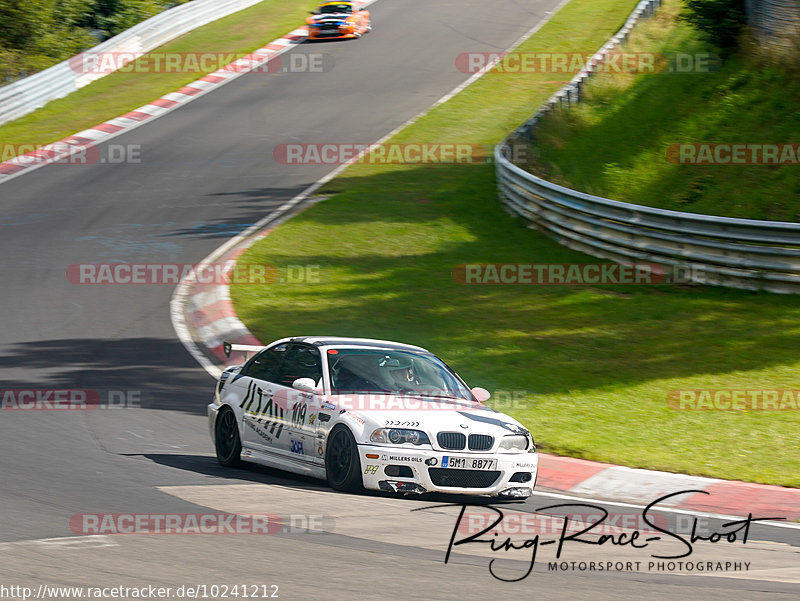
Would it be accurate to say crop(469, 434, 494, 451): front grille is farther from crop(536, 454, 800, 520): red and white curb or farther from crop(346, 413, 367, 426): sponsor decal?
crop(536, 454, 800, 520): red and white curb

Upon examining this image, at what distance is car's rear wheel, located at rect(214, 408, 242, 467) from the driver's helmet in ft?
5.00

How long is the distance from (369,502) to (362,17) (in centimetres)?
3785

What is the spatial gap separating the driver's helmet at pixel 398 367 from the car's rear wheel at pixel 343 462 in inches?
42.6

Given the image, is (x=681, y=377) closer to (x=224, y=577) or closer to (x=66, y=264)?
(x=224, y=577)

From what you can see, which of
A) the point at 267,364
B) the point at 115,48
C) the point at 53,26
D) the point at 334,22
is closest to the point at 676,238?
the point at 267,364

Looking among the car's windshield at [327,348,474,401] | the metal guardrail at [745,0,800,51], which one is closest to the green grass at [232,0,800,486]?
the car's windshield at [327,348,474,401]

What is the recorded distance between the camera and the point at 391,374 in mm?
10141

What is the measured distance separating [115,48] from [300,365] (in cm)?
3351

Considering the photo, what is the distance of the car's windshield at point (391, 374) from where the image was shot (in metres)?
9.89

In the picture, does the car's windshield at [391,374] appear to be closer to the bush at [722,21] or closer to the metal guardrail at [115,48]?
the bush at [722,21]

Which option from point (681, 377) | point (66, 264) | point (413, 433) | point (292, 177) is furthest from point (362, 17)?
point (413, 433)

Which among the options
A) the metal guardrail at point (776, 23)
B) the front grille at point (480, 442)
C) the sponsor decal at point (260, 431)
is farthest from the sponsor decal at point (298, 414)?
the metal guardrail at point (776, 23)

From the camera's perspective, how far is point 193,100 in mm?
36375

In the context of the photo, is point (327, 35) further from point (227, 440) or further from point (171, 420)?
point (227, 440)
